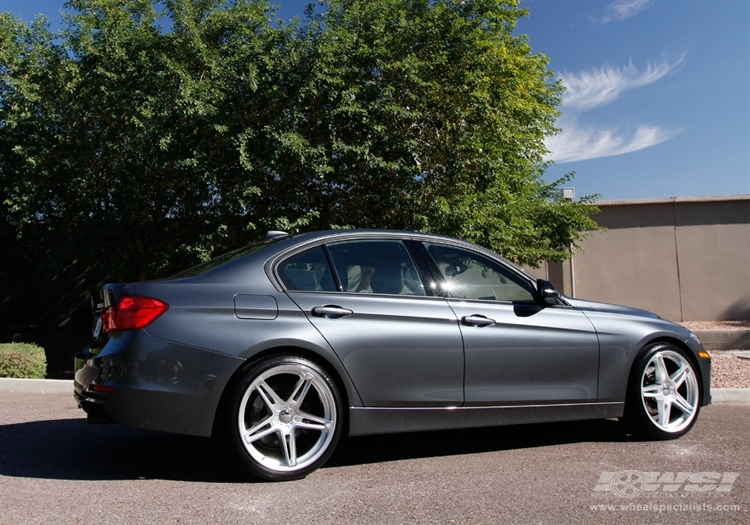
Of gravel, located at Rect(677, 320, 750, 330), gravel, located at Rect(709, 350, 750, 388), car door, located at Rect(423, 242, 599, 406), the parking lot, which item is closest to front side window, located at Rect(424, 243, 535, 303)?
car door, located at Rect(423, 242, 599, 406)

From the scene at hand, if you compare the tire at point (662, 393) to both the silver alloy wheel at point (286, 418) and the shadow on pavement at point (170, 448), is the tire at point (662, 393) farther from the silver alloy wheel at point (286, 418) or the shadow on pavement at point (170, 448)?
the silver alloy wheel at point (286, 418)

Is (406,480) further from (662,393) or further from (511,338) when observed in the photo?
→ (662,393)

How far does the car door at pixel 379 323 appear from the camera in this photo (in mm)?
4297

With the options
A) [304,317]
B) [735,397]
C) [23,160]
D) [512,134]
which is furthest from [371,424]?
[23,160]

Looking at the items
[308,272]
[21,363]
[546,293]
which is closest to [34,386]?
[21,363]

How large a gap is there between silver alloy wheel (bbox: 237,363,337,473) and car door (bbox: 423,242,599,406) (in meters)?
0.99

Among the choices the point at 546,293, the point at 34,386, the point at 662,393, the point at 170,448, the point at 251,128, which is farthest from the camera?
the point at 251,128

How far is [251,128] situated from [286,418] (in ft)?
22.5

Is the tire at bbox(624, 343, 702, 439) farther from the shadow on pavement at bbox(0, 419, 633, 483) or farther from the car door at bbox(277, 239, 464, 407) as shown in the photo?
the car door at bbox(277, 239, 464, 407)

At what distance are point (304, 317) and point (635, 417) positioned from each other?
2.67 meters

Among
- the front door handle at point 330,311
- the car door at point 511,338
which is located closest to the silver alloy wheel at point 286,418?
the front door handle at point 330,311

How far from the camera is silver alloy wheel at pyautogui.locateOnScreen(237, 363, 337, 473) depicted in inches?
160

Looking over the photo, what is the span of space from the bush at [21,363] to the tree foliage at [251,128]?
2.41 m

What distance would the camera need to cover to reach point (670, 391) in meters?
5.20
